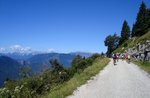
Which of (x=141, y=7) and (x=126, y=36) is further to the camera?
(x=126, y=36)

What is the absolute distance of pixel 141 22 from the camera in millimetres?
110312

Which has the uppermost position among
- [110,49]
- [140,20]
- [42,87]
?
[140,20]

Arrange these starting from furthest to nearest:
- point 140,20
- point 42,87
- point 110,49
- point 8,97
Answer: point 110,49
point 140,20
point 42,87
point 8,97

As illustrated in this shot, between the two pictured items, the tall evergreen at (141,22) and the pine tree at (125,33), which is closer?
the tall evergreen at (141,22)

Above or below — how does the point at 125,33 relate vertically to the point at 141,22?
below

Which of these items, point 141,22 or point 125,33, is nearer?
point 141,22

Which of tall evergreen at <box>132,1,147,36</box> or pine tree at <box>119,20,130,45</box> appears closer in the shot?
tall evergreen at <box>132,1,147,36</box>

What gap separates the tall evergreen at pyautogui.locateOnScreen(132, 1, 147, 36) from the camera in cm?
10975

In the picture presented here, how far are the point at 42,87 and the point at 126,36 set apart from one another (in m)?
118

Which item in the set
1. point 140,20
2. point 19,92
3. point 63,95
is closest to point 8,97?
point 19,92

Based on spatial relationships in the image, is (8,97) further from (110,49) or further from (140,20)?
(110,49)

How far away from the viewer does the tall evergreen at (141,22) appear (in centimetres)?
10975

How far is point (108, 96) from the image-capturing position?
13.9 meters

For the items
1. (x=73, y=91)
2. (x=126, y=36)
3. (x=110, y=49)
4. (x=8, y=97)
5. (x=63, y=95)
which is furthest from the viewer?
(x=110, y=49)
